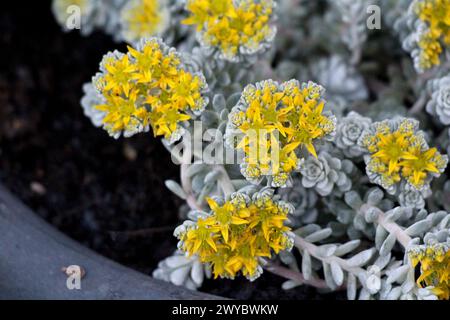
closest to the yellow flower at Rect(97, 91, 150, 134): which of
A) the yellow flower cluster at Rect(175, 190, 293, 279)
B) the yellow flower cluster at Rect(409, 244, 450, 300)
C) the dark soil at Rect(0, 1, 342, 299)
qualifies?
the yellow flower cluster at Rect(175, 190, 293, 279)

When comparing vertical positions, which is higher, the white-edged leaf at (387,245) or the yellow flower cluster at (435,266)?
the white-edged leaf at (387,245)

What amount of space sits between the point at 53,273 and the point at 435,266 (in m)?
0.80

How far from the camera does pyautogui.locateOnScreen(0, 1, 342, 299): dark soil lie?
5.99 feet

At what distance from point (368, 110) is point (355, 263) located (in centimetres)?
55

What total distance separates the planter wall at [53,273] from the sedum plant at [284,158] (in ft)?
0.38

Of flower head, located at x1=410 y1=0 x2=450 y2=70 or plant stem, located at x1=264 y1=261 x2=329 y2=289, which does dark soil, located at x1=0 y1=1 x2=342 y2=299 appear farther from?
flower head, located at x1=410 y1=0 x2=450 y2=70

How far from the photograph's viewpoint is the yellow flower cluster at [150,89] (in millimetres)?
1471

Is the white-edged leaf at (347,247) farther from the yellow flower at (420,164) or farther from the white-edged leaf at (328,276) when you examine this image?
the yellow flower at (420,164)

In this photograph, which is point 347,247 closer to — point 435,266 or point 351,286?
point 351,286

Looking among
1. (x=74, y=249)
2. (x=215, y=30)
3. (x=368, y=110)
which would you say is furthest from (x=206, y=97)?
(x=368, y=110)

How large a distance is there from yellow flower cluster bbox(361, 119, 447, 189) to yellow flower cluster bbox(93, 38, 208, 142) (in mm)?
400

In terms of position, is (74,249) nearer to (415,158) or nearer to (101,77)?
(101,77)

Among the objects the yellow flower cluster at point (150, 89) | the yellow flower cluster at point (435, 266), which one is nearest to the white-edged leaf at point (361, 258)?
the yellow flower cluster at point (435, 266)
